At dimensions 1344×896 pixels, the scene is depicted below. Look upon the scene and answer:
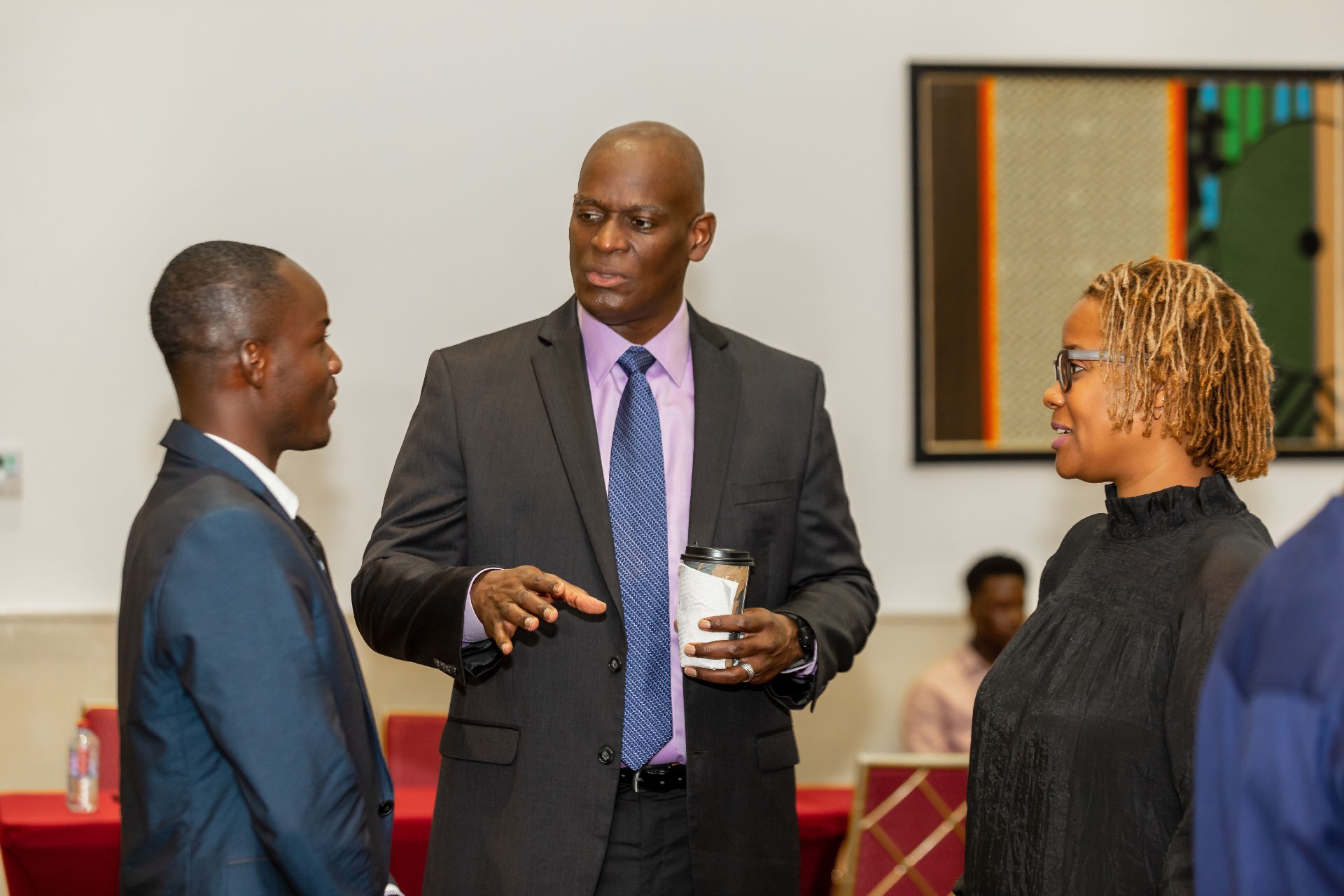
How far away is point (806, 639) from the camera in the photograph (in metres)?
2.22

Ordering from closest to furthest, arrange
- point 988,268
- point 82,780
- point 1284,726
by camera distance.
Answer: point 1284,726, point 82,780, point 988,268

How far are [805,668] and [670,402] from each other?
54 cm

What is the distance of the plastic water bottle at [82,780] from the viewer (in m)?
3.19

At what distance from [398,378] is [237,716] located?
2.90 metres

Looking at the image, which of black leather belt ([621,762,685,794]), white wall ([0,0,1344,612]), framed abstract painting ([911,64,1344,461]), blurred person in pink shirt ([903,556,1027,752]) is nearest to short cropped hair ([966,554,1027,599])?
blurred person in pink shirt ([903,556,1027,752])

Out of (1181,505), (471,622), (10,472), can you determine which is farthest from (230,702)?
(10,472)

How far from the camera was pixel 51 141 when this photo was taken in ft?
13.9

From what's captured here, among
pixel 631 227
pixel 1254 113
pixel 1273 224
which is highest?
pixel 1254 113

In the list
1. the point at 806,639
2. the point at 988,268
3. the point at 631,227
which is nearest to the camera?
the point at 806,639

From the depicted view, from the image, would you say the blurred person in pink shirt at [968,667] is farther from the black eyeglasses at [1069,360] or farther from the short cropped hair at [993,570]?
the black eyeglasses at [1069,360]

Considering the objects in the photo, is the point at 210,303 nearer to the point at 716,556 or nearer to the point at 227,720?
the point at 227,720

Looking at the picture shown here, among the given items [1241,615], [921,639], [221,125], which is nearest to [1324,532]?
[1241,615]

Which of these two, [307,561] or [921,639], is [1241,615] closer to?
[307,561]

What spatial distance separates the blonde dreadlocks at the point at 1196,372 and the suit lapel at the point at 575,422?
2.79 ft
